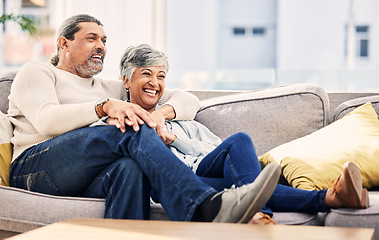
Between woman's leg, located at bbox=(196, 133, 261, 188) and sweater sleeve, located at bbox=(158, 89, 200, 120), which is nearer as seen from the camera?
woman's leg, located at bbox=(196, 133, 261, 188)

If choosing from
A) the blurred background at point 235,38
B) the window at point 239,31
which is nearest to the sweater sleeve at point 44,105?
A: the blurred background at point 235,38

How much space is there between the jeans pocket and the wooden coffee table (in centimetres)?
55

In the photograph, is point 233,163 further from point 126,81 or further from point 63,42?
point 63,42

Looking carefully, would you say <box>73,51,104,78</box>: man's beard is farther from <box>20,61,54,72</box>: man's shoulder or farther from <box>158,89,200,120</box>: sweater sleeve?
<box>158,89,200,120</box>: sweater sleeve

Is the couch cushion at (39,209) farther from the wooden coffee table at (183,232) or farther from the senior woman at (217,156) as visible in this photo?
the wooden coffee table at (183,232)

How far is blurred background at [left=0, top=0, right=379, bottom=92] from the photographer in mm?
4613

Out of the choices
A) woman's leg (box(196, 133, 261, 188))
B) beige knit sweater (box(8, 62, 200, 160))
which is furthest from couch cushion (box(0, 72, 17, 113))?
woman's leg (box(196, 133, 261, 188))

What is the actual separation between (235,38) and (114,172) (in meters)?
5.14

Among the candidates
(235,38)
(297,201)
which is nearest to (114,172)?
(297,201)

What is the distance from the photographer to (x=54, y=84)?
2090mm

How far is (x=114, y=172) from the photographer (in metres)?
1.69

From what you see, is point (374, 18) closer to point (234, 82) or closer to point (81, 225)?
point (234, 82)

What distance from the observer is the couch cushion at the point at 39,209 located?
5.59 feet

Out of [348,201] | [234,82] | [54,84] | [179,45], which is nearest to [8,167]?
[54,84]
